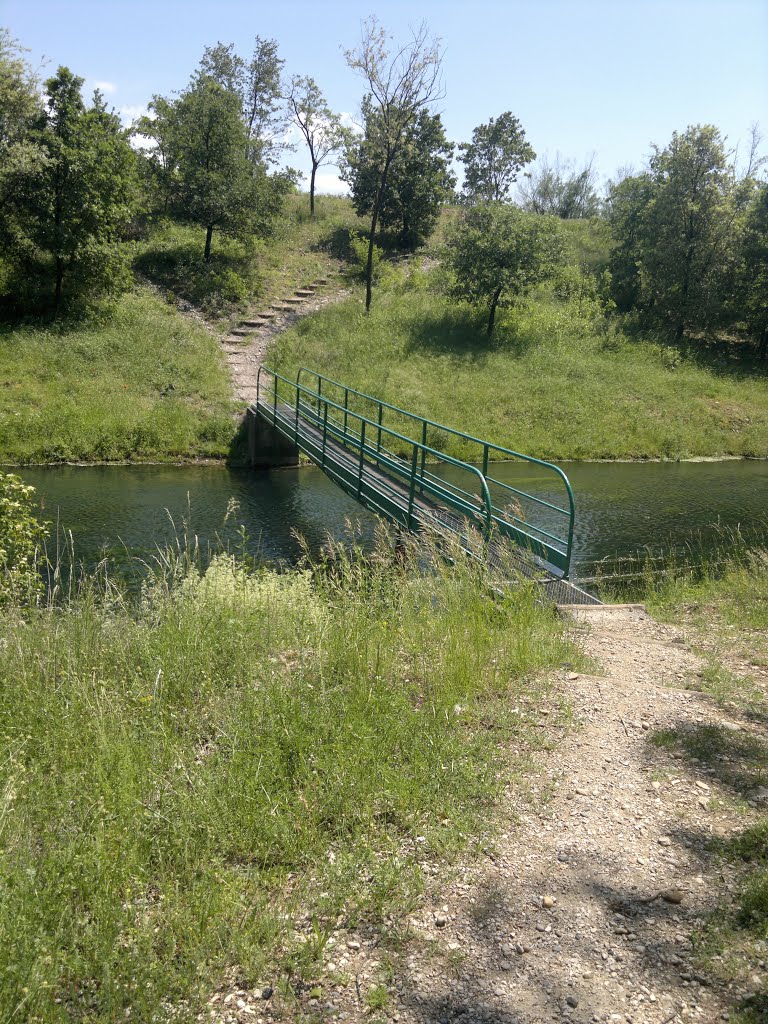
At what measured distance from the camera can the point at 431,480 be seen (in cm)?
1281

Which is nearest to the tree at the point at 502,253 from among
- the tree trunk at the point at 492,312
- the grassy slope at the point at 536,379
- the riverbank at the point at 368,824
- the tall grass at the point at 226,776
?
the tree trunk at the point at 492,312

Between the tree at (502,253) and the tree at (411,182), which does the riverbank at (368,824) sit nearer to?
the tree at (502,253)

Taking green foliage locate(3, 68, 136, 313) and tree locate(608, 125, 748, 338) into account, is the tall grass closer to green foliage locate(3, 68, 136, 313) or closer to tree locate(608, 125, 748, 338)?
green foliage locate(3, 68, 136, 313)

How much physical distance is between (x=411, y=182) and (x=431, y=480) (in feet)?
91.8

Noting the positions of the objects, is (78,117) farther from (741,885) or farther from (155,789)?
(741,885)

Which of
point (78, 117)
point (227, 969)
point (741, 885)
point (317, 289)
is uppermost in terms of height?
point (78, 117)

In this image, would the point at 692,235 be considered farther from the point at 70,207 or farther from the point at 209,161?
the point at 70,207

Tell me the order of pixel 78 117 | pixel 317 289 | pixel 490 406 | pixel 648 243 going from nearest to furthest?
1. pixel 78 117
2. pixel 490 406
3. pixel 317 289
4. pixel 648 243

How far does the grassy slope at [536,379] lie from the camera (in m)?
24.7

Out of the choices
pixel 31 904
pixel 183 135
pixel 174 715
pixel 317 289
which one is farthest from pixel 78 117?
pixel 31 904

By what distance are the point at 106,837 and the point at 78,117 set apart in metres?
24.8

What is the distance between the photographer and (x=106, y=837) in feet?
10.8

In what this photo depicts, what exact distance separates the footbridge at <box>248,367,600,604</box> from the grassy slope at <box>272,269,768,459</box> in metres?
1.57

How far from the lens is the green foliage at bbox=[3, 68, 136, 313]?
21.9 m
